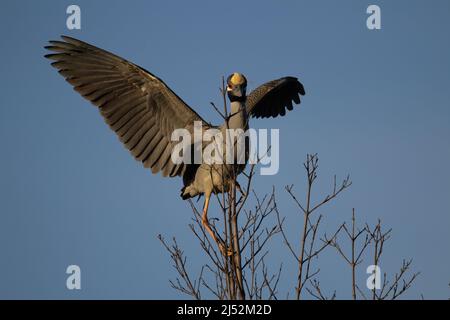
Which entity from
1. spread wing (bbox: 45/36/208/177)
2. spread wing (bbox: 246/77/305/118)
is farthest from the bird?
spread wing (bbox: 246/77/305/118)

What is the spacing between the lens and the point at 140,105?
873 centimetres

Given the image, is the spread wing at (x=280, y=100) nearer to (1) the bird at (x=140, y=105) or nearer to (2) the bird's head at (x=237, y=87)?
(1) the bird at (x=140, y=105)

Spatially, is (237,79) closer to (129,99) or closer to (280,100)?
(129,99)

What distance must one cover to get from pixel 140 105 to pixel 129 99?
0.46 ft

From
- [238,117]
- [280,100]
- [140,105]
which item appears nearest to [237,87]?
[238,117]

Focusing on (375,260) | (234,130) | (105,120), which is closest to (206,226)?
(234,130)

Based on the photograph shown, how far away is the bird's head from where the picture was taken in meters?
8.27
